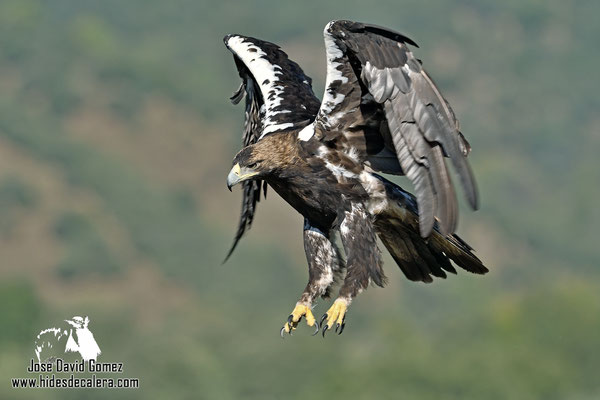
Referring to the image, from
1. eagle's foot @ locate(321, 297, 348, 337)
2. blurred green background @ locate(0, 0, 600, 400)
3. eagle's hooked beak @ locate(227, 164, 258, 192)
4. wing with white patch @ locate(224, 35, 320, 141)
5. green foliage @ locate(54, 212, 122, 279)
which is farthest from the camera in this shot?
green foliage @ locate(54, 212, 122, 279)

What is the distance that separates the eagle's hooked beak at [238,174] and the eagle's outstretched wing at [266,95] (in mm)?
593

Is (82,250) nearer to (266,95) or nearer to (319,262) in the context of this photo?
(266,95)

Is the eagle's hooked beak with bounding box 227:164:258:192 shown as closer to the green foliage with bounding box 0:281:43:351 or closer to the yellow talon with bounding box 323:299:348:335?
the yellow talon with bounding box 323:299:348:335

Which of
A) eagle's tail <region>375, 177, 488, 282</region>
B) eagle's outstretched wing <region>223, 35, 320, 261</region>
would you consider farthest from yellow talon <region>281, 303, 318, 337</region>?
eagle's outstretched wing <region>223, 35, 320, 261</region>

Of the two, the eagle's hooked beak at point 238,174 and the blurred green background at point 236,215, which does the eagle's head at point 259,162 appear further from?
the blurred green background at point 236,215

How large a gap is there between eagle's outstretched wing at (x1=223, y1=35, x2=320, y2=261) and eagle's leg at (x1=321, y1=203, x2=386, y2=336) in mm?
1092

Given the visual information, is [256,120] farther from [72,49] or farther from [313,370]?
[72,49]

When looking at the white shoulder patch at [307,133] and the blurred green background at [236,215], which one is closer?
the white shoulder patch at [307,133]

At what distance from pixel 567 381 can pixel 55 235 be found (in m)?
29.2

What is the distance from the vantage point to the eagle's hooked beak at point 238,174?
38.7 feet

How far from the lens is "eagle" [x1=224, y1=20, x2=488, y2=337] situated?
10883 mm

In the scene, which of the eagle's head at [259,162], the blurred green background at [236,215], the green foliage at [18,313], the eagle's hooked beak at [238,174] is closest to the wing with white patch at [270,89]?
the eagle's head at [259,162]

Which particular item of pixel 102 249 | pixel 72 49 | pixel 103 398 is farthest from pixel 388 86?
pixel 72 49

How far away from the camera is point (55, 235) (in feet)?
237
